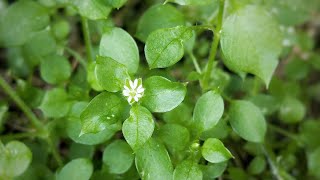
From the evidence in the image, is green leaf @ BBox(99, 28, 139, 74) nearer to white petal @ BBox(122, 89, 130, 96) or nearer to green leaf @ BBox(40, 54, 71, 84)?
white petal @ BBox(122, 89, 130, 96)

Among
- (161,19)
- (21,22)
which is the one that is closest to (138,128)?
(161,19)

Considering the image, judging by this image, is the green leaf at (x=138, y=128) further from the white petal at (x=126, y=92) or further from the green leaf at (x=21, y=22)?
the green leaf at (x=21, y=22)

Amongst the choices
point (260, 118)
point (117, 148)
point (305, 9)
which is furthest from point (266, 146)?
point (305, 9)

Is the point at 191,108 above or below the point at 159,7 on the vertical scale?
below

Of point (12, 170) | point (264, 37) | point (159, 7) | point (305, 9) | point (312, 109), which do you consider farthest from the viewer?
point (312, 109)

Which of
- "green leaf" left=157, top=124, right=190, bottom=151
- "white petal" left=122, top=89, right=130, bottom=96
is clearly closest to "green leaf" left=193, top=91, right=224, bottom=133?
"green leaf" left=157, top=124, right=190, bottom=151

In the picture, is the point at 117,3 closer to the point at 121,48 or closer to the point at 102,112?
the point at 121,48

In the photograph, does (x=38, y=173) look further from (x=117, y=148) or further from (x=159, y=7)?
(x=159, y=7)
